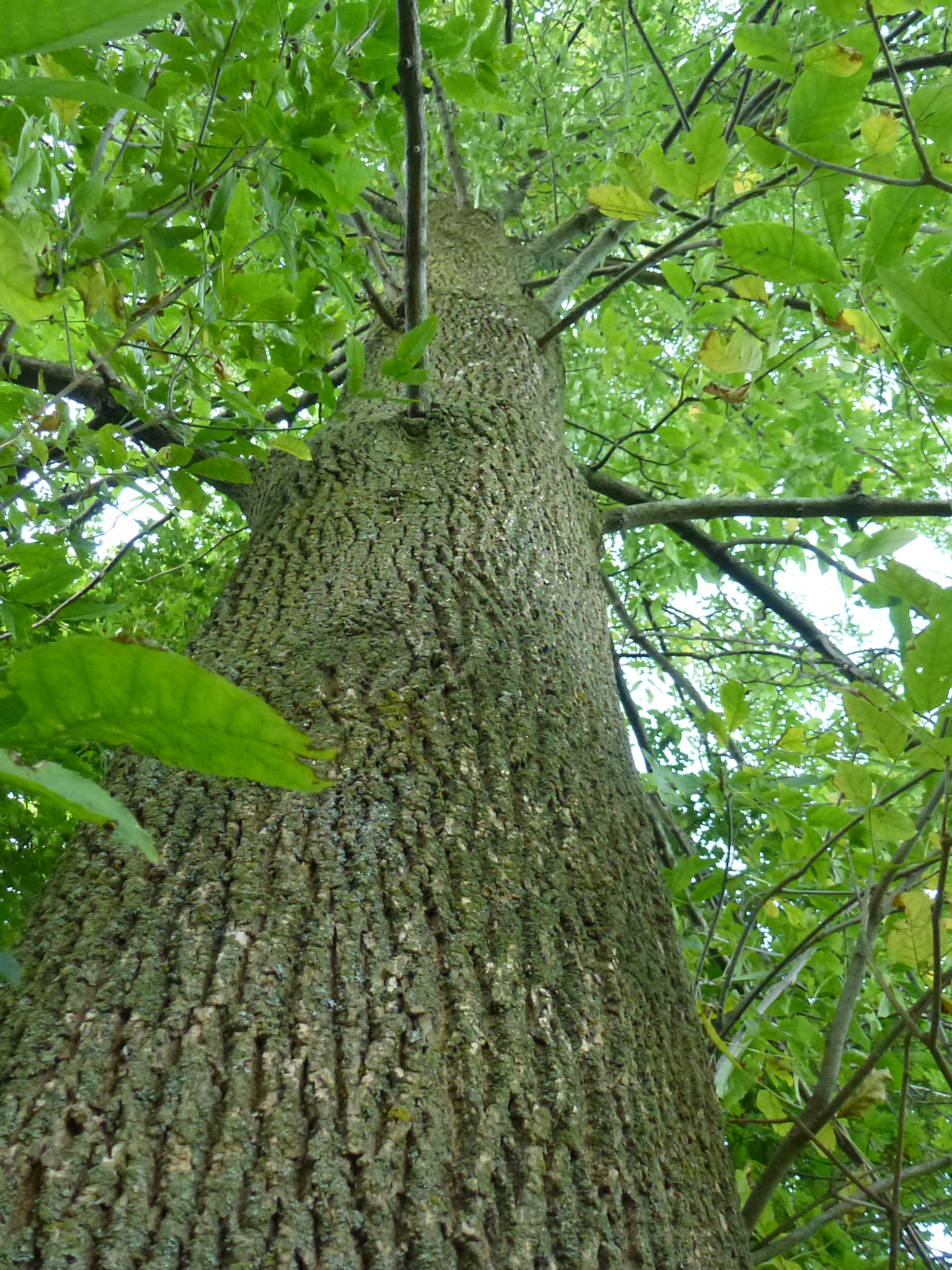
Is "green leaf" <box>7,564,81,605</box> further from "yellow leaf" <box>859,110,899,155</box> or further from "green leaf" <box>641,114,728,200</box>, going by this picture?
"yellow leaf" <box>859,110,899,155</box>

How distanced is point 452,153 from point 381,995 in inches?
149

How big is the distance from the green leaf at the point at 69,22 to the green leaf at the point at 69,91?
14mm

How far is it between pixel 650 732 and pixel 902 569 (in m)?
4.42

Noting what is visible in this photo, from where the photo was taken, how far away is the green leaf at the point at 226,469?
1.42 m

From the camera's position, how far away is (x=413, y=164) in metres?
1.64

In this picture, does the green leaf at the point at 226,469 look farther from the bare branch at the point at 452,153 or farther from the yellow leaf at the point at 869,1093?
the bare branch at the point at 452,153

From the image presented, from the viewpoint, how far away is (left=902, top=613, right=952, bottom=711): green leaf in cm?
89

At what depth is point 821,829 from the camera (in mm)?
2000

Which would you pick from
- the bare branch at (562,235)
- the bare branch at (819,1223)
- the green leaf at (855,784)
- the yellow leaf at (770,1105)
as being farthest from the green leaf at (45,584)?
the bare branch at (562,235)

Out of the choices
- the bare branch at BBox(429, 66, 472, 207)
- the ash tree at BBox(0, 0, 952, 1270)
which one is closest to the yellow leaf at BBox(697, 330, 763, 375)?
the ash tree at BBox(0, 0, 952, 1270)

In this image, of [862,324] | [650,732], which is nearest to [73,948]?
[862,324]

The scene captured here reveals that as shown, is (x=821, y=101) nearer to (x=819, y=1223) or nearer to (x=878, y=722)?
(x=878, y=722)

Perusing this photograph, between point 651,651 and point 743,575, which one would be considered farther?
point 651,651

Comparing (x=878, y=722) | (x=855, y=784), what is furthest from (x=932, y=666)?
(x=855, y=784)
